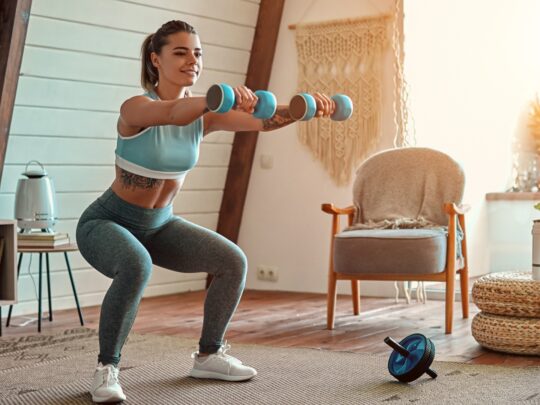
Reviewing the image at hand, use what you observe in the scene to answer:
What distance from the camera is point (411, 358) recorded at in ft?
9.32

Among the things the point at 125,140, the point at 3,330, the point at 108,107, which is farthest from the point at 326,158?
the point at 125,140

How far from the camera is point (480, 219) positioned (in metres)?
5.26

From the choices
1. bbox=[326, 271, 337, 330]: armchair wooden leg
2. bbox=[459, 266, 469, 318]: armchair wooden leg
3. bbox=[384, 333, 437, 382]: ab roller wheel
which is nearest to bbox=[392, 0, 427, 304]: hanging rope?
bbox=[459, 266, 469, 318]: armchair wooden leg

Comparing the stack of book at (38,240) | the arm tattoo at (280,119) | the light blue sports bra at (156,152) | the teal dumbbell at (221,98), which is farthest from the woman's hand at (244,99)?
the stack of book at (38,240)

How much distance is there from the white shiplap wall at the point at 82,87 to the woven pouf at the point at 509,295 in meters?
2.20

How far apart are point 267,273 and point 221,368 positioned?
2.72m

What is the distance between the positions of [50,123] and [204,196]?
1307 mm

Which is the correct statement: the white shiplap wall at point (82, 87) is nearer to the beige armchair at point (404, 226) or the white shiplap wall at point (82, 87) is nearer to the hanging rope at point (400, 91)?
the hanging rope at point (400, 91)

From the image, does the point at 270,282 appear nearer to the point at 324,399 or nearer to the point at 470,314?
the point at 470,314

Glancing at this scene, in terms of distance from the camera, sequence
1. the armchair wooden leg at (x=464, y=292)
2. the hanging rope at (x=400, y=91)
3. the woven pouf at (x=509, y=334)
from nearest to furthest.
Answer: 1. the woven pouf at (x=509, y=334)
2. the armchair wooden leg at (x=464, y=292)
3. the hanging rope at (x=400, y=91)

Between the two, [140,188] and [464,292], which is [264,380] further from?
[464,292]

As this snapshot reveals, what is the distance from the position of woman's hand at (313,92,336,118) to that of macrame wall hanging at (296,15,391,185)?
2643mm

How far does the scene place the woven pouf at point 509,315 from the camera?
3.30 m

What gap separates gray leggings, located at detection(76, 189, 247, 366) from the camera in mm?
2588
